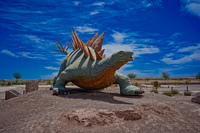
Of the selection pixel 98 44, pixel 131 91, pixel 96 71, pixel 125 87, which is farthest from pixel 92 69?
pixel 131 91

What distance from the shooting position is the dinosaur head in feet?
14.1

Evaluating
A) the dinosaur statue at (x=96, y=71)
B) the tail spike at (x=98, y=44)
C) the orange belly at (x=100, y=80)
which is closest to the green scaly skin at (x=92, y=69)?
the dinosaur statue at (x=96, y=71)

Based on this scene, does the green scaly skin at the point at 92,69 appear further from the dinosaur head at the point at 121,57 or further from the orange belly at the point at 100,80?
the orange belly at the point at 100,80

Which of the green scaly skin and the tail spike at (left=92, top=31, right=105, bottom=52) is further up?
the tail spike at (left=92, top=31, right=105, bottom=52)

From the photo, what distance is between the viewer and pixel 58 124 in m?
2.74

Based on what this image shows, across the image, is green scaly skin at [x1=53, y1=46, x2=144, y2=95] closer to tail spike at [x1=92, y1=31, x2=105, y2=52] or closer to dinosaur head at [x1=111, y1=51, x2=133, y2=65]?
dinosaur head at [x1=111, y1=51, x2=133, y2=65]

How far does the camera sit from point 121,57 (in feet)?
14.4

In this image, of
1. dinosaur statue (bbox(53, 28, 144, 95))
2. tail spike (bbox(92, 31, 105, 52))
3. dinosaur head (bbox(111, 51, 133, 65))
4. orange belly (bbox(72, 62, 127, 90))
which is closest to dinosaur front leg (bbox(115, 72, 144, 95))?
dinosaur statue (bbox(53, 28, 144, 95))

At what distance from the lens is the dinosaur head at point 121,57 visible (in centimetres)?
430

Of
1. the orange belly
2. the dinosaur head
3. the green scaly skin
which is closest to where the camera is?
the dinosaur head

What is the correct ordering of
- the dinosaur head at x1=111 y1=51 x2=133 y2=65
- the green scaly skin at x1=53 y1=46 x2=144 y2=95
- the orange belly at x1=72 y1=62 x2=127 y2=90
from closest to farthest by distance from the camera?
the dinosaur head at x1=111 y1=51 x2=133 y2=65 < the green scaly skin at x1=53 y1=46 x2=144 y2=95 < the orange belly at x1=72 y1=62 x2=127 y2=90

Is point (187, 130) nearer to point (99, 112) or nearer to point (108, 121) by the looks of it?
point (108, 121)

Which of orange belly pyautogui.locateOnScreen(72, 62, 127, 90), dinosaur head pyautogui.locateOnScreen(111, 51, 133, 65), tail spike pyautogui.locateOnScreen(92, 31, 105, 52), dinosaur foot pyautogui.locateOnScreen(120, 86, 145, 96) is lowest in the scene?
dinosaur foot pyautogui.locateOnScreen(120, 86, 145, 96)

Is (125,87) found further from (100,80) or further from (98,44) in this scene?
(98,44)
